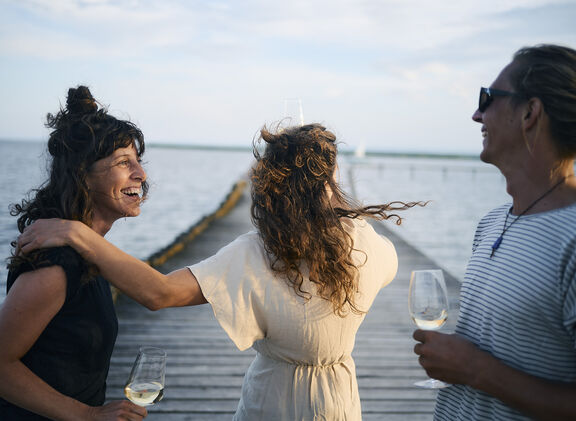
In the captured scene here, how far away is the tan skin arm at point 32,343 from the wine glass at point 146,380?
0.05m

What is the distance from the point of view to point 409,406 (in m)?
3.75

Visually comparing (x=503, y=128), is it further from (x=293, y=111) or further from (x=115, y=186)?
(x=115, y=186)

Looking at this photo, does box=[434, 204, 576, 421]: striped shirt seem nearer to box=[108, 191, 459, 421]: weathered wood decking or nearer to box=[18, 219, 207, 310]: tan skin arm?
box=[18, 219, 207, 310]: tan skin arm

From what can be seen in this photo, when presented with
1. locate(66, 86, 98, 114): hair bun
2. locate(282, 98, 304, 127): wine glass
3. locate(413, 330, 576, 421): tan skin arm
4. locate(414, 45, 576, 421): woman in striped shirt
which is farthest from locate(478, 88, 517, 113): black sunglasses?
locate(66, 86, 98, 114): hair bun

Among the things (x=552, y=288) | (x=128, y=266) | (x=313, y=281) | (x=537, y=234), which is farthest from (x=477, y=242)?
(x=128, y=266)

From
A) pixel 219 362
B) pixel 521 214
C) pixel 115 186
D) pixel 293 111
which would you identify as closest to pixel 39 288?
pixel 115 186

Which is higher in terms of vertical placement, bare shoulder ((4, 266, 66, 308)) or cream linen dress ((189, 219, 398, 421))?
bare shoulder ((4, 266, 66, 308))

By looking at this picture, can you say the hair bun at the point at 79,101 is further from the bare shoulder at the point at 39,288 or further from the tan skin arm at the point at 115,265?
the bare shoulder at the point at 39,288

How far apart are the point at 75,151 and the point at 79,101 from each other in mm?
217

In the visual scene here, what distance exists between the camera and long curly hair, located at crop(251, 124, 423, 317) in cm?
174

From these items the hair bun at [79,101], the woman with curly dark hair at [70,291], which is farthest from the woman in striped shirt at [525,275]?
the hair bun at [79,101]

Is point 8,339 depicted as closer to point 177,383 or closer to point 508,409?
point 508,409

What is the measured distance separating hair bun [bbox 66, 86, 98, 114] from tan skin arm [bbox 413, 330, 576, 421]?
1560 mm

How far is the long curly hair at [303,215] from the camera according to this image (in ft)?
5.71
